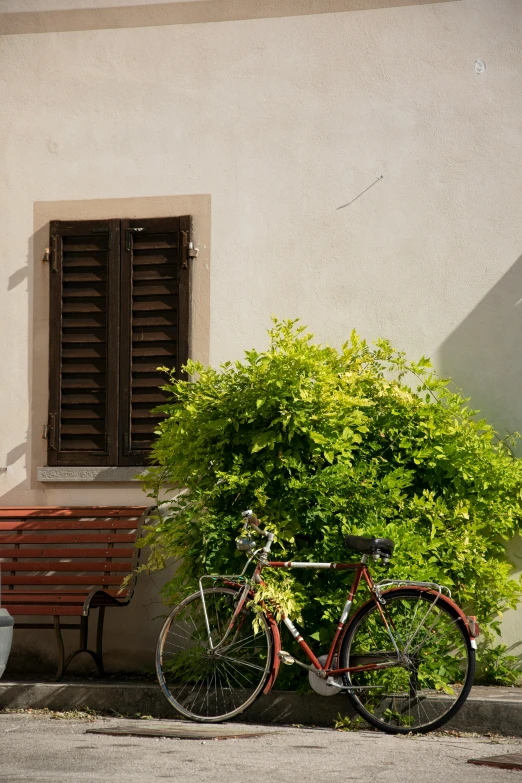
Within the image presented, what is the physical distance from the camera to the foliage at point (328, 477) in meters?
7.18

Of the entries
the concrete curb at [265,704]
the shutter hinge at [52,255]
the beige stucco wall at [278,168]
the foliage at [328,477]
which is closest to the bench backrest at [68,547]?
the beige stucco wall at [278,168]

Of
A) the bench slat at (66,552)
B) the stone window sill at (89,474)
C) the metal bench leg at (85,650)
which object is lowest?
the metal bench leg at (85,650)

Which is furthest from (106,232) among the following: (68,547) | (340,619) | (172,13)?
(340,619)

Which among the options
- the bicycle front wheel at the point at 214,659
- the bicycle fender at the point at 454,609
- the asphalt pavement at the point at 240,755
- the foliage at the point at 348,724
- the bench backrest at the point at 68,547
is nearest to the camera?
the asphalt pavement at the point at 240,755

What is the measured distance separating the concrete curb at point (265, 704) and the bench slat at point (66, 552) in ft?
3.25

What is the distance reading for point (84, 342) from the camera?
28.9 ft

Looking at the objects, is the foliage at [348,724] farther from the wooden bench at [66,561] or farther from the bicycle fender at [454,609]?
the wooden bench at [66,561]

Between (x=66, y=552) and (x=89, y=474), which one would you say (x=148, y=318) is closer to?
(x=89, y=474)

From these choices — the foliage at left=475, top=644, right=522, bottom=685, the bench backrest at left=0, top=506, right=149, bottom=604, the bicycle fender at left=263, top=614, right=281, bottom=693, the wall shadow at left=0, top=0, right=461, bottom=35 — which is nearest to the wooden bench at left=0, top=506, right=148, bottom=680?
the bench backrest at left=0, top=506, right=149, bottom=604

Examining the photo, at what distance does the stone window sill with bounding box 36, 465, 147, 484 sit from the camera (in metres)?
8.56

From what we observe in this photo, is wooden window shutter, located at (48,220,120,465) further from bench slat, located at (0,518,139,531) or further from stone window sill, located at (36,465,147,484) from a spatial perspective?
bench slat, located at (0,518,139,531)

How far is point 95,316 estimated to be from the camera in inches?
348

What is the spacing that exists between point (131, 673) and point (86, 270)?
3.11m

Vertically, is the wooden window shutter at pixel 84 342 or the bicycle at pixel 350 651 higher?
the wooden window shutter at pixel 84 342
